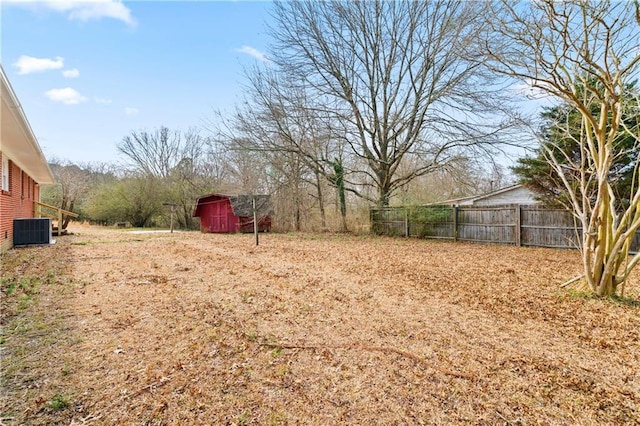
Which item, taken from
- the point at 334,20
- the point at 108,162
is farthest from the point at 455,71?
the point at 108,162

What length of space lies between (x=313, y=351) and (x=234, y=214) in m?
14.5

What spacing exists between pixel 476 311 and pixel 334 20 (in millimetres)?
13832

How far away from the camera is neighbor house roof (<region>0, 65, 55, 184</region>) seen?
178 inches

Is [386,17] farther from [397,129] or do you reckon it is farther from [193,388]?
[193,388]

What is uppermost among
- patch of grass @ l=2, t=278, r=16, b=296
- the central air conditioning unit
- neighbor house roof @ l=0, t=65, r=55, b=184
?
neighbor house roof @ l=0, t=65, r=55, b=184

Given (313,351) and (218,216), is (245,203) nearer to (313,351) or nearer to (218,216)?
(218,216)

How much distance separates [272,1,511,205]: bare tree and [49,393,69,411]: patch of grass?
13044 mm

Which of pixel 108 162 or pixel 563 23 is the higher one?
pixel 108 162

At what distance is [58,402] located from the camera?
196 cm

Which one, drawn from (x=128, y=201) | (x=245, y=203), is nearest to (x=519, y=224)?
(x=245, y=203)

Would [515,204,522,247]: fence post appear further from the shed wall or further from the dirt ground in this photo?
the shed wall

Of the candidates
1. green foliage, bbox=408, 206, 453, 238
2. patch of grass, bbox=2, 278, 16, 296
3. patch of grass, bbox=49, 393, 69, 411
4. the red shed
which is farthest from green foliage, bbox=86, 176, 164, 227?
patch of grass, bbox=49, 393, 69, 411

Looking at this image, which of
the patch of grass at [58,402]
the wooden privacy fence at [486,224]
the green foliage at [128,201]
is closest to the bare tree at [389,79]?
the wooden privacy fence at [486,224]

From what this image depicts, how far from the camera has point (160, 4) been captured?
20.8 ft
